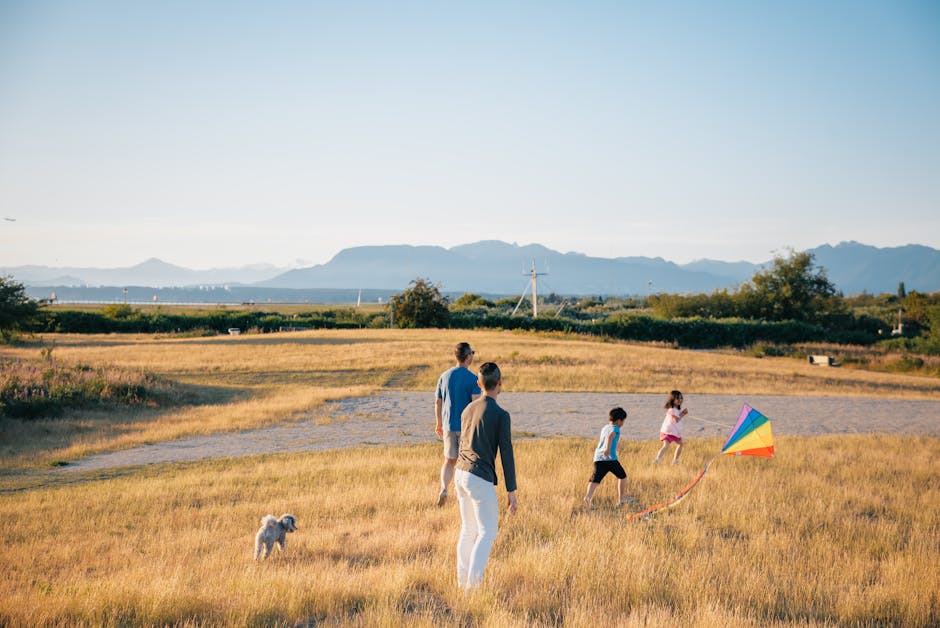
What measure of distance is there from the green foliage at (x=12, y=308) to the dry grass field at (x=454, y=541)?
3291 centimetres

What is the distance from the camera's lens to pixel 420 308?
74000 mm

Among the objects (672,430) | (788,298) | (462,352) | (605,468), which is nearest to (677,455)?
(672,430)

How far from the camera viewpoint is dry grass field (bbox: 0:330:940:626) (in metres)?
6.27

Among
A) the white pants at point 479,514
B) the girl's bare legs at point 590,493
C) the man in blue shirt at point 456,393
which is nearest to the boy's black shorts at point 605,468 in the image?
the girl's bare legs at point 590,493

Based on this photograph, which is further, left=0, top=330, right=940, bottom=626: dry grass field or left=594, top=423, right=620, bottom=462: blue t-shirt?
left=594, top=423, right=620, bottom=462: blue t-shirt

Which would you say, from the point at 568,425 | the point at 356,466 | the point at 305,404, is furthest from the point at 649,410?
the point at 356,466

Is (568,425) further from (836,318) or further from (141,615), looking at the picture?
(836,318)

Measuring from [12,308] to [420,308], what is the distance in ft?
126

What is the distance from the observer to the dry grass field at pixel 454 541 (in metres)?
6.27

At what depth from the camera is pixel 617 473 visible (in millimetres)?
10375

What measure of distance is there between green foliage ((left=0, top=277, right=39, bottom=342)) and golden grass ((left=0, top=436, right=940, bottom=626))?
40.4 meters

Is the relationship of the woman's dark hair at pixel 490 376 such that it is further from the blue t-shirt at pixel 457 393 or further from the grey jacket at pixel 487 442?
the blue t-shirt at pixel 457 393

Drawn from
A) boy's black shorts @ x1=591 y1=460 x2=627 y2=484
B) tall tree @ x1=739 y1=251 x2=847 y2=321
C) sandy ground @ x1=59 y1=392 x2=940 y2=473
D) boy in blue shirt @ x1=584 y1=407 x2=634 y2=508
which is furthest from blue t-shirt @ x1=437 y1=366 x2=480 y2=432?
tall tree @ x1=739 y1=251 x2=847 y2=321

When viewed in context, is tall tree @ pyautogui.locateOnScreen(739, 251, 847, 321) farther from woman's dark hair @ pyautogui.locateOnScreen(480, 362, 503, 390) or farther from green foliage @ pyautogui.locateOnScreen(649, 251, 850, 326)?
woman's dark hair @ pyautogui.locateOnScreen(480, 362, 503, 390)
